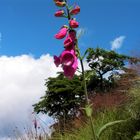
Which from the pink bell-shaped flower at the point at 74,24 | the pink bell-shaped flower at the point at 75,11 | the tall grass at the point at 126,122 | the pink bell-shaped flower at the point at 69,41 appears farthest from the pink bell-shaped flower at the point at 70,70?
the tall grass at the point at 126,122

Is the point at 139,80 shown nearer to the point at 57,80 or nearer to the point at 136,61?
the point at 136,61

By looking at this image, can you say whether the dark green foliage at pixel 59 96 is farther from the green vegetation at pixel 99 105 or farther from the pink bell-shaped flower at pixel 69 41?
the pink bell-shaped flower at pixel 69 41

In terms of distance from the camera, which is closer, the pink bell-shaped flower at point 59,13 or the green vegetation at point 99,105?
the pink bell-shaped flower at point 59,13

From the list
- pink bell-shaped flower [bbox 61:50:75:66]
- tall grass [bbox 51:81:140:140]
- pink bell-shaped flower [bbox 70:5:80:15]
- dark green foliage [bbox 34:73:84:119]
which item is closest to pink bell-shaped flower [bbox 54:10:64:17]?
pink bell-shaped flower [bbox 70:5:80:15]

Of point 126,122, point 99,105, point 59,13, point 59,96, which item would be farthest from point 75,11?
point 59,96

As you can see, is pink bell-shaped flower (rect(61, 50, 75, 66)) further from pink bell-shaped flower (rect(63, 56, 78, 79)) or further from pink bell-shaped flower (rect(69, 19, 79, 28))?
pink bell-shaped flower (rect(69, 19, 79, 28))

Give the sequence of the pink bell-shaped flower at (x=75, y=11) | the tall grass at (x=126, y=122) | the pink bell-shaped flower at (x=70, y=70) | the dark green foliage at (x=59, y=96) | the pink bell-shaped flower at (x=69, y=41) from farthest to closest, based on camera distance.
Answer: the dark green foliage at (x=59, y=96), the tall grass at (x=126, y=122), the pink bell-shaped flower at (x=75, y=11), the pink bell-shaped flower at (x=69, y=41), the pink bell-shaped flower at (x=70, y=70)

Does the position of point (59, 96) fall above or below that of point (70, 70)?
above

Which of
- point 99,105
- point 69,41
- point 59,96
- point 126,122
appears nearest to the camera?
point 69,41

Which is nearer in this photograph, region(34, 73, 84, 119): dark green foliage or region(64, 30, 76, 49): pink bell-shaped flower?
region(64, 30, 76, 49): pink bell-shaped flower

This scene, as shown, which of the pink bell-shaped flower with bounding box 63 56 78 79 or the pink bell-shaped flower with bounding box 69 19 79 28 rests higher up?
the pink bell-shaped flower with bounding box 69 19 79 28

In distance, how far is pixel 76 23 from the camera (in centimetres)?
383

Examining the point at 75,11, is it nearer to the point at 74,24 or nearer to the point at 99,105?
the point at 74,24

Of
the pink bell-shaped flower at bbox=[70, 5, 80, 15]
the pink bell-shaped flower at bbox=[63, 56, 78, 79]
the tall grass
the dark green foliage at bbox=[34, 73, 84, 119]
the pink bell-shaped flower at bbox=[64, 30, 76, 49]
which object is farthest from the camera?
the dark green foliage at bbox=[34, 73, 84, 119]
